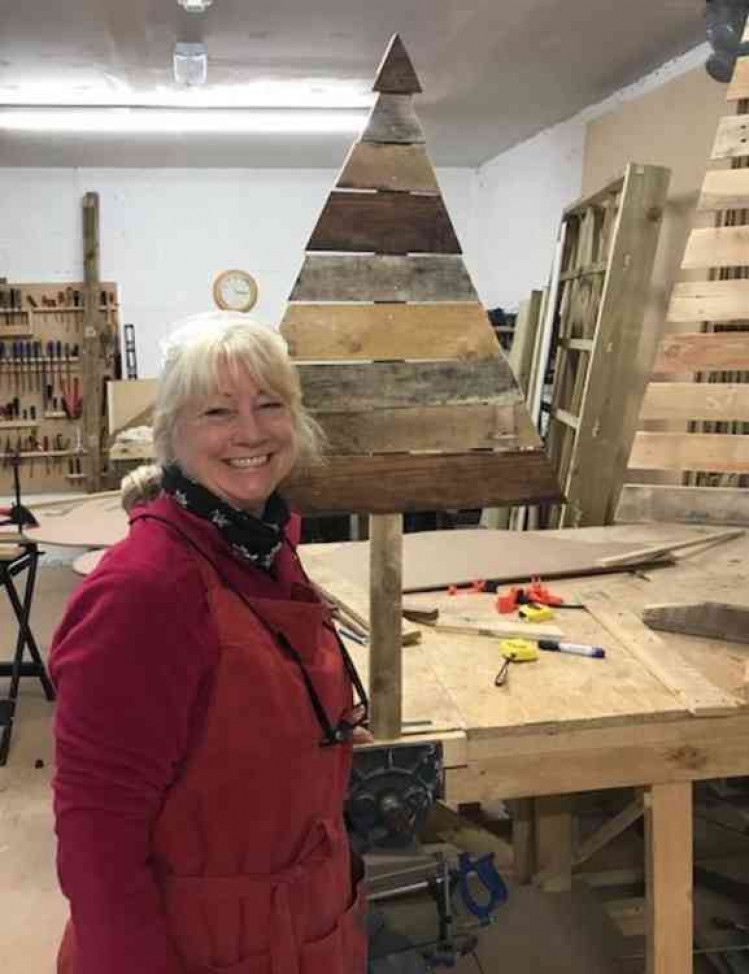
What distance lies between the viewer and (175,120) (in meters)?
5.39

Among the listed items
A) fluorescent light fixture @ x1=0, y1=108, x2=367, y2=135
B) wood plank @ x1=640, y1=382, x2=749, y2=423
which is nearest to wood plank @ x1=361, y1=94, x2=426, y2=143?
wood plank @ x1=640, y1=382, x2=749, y2=423

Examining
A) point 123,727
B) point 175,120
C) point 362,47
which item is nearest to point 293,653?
point 123,727

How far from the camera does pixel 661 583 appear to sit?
97.0 inches

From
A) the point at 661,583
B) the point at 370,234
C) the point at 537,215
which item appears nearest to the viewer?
the point at 370,234

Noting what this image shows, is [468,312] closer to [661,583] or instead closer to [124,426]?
[661,583]

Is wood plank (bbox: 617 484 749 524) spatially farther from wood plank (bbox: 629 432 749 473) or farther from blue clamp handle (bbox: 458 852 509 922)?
blue clamp handle (bbox: 458 852 509 922)

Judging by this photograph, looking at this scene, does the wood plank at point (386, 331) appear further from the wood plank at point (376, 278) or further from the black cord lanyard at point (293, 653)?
the black cord lanyard at point (293, 653)

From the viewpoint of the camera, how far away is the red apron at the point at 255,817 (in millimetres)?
1161

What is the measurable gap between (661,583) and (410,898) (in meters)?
1.11

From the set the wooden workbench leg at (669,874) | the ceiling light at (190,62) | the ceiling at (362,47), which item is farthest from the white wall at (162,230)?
the wooden workbench leg at (669,874)

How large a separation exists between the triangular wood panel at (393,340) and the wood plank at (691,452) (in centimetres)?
76

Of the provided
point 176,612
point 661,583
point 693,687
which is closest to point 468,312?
point 176,612

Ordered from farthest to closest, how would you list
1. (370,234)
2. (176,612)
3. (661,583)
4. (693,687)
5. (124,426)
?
(124,426), (661,583), (693,687), (370,234), (176,612)

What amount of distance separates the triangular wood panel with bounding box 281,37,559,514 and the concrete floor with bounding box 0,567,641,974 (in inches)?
63.8
